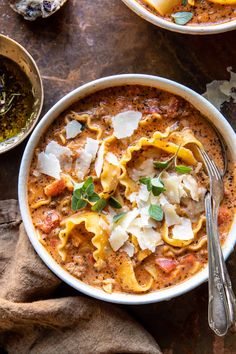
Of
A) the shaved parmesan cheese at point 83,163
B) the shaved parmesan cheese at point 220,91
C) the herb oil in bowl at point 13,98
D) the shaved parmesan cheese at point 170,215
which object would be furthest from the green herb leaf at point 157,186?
the herb oil in bowl at point 13,98

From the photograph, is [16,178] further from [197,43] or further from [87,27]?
[197,43]

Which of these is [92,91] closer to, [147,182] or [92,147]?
[92,147]

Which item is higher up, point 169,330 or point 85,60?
point 85,60

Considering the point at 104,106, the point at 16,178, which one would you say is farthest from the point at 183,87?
the point at 16,178

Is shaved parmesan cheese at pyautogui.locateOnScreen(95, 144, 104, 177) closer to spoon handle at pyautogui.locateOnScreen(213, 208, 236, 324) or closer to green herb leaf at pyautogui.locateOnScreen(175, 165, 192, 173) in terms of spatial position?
green herb leaf at pyautogui.locateOnScreen(175, 165, 192, 173)

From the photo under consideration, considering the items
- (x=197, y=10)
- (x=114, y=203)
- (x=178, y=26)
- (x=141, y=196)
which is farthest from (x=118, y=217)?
(x=197, y=10)

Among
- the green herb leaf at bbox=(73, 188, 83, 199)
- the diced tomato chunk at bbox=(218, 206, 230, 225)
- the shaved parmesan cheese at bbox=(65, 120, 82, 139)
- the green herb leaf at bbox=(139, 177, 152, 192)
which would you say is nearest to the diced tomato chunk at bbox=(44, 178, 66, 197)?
the green herb leaf at bbox=(73, 188, 83, 199)
